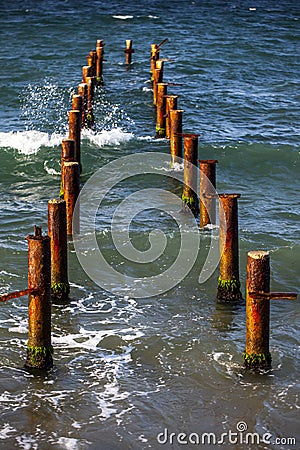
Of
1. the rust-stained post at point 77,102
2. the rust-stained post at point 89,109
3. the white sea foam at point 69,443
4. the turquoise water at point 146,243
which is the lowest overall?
the white sea foam at point 69,443

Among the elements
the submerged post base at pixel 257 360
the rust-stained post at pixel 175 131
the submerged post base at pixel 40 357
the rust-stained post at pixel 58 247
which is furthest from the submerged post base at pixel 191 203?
the submerged post base at pixel 40 357

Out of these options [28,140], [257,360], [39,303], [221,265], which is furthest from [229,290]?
[28,140]

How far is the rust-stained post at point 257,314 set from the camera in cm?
1037

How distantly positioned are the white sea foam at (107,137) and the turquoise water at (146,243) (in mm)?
46

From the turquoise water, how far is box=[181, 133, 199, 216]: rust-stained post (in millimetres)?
550

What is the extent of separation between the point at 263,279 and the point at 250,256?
287 mm

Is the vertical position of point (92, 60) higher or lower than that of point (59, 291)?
higher

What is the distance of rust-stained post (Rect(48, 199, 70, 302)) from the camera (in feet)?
39.9

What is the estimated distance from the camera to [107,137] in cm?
2275

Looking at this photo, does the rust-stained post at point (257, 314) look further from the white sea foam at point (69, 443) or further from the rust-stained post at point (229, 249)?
the white sea foam at point (69, 443)

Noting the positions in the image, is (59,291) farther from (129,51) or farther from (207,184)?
(129,51)

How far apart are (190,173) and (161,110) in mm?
5887

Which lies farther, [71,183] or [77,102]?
[77,102]

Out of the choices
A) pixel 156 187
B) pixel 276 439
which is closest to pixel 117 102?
pixel 156 187
